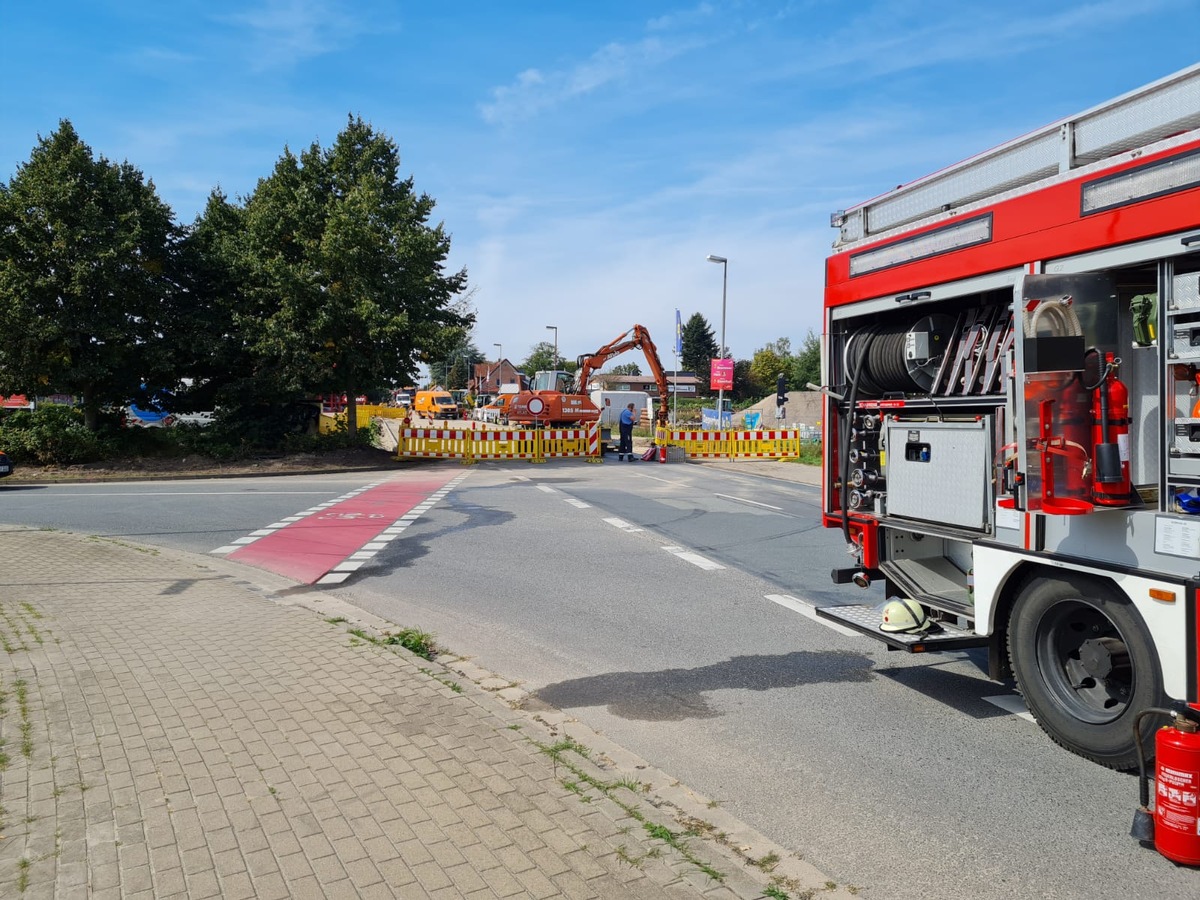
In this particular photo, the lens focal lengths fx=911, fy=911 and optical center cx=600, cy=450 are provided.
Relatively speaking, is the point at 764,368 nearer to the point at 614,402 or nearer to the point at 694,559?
the point at 614,402

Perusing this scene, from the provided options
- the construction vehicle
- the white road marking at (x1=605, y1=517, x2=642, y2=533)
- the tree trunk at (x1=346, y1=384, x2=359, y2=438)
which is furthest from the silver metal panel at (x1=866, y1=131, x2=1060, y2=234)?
the construction vehicle

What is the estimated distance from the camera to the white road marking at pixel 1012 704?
5.27 metres

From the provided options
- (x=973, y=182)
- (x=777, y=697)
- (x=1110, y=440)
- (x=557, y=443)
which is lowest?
(x=777, y=697)

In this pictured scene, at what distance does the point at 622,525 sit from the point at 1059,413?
1000 centimetres

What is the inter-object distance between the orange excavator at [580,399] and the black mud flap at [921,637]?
26560 mm

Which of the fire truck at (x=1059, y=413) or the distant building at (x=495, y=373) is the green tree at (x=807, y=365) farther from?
the fire truck at (x=1059, y=413)

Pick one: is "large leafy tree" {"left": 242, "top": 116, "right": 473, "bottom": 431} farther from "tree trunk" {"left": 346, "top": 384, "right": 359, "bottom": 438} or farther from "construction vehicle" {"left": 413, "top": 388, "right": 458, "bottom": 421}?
"construction vehicle" {"left": 413, "top": 388, "right": 458, "bottom": 421}

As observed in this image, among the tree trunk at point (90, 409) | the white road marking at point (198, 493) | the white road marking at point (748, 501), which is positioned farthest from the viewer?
the tree trunk at point (90, 409)

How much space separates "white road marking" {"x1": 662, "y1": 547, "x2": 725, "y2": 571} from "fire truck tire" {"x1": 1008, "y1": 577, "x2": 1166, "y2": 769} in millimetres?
5574

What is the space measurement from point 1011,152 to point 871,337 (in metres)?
1.63

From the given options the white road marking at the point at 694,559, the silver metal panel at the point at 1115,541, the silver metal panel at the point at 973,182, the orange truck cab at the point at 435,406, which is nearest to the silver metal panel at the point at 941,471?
the silver metal panel at the point at 1115,541

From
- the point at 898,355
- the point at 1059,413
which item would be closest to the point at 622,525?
the point at 898,355

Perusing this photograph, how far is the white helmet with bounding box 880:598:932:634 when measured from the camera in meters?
5.63

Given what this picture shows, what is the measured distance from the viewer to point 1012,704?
215 inches
